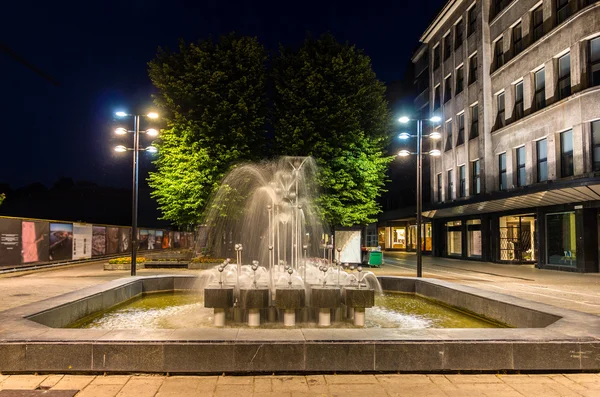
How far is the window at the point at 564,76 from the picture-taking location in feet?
81.9

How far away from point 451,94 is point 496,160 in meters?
9.37

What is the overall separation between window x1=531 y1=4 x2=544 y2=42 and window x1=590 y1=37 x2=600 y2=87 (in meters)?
4.71

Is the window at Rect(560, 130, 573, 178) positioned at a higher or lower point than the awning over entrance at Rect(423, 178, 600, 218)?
higher

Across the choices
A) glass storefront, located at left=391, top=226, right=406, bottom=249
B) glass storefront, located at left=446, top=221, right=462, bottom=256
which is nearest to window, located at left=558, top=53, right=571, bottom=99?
glass storefront, located at left=446, top=221, right=462, bottom=256

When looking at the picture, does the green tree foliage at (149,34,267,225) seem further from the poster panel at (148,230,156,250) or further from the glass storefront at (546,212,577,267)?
the poster panel at (148,230,156,250)

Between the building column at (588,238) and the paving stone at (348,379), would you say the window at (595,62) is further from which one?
the paving stone at (348,379)

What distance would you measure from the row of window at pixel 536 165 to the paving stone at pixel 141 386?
23.8 metres

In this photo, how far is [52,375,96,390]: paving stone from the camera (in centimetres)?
593

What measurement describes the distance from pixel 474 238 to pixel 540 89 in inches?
498

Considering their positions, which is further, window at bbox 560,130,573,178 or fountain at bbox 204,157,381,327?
window at bbox 560,130,573,178

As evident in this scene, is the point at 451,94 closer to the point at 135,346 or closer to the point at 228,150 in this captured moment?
the point at 228,150

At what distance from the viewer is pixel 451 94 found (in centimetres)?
→ 3934

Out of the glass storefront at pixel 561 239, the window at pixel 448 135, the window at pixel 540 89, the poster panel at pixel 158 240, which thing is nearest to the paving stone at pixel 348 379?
the glass storefront at pixel 561 239

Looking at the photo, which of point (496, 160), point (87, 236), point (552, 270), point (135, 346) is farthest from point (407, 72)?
point (135, 346)
